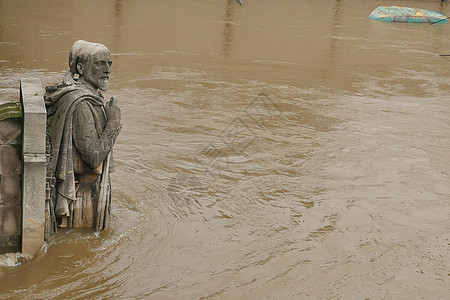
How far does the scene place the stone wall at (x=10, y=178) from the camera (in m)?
5.67

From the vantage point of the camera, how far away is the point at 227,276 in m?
6.23

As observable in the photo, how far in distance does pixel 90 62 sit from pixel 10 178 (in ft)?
4.14

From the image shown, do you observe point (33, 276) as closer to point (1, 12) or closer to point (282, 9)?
point (1, 12)

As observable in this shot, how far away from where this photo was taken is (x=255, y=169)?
897 centimetres

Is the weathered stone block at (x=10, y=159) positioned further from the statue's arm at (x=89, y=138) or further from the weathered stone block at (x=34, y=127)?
the statue's arm at (x=89, y=138)

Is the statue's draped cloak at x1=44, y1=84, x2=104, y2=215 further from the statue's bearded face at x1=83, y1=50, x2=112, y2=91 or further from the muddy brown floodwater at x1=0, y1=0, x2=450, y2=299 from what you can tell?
the muddy brown floodwater at x1=0, y1=0, x2=450, y2=299

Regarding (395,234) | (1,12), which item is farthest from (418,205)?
(1,12)

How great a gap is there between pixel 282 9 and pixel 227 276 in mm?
19991

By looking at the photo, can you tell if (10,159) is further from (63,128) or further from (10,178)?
(63,128)

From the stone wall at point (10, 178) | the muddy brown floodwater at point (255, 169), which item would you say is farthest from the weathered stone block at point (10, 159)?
the muddy brown floodwater at point (255, 169)

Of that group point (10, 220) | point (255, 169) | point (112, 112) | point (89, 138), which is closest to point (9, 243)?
point (10, 220)

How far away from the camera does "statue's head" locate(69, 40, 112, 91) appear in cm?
607

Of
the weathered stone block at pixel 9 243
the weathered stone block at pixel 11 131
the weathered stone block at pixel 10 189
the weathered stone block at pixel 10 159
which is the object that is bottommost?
the weathered stone block at pixel 9 243

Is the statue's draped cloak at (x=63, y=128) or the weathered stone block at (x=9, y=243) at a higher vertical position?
the statue's draped cloak at (x=63, y=128)
